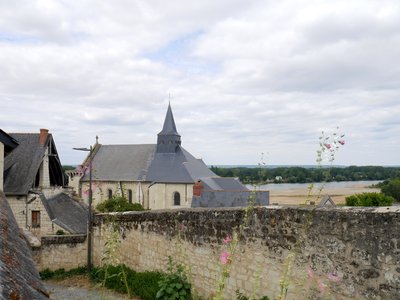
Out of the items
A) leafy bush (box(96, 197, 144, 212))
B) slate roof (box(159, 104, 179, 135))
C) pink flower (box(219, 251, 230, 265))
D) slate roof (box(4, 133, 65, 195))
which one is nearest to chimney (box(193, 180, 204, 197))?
leafy bush (box(96, 197, 144, 212))

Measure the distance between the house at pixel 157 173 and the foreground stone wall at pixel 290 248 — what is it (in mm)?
26508

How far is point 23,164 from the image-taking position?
2120 centimetres

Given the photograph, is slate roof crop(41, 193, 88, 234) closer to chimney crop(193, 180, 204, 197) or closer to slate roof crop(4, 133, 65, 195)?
slate roof crop(4, 133, 65, 195)

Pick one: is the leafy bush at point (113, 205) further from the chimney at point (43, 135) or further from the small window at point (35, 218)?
the chimney at point (43, 135)

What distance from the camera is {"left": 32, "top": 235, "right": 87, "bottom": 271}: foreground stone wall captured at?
1085 centimetres

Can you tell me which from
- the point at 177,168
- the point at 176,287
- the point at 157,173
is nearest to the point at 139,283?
the point at 176,287

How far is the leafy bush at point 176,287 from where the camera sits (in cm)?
689

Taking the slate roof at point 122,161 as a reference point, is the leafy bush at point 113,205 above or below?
A: below

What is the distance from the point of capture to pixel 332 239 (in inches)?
210

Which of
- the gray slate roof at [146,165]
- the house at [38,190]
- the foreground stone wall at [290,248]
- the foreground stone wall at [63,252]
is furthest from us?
the gray slate roof at [146,165]

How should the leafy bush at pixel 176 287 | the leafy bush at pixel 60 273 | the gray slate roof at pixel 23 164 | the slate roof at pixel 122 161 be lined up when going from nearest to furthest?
the leafy bush at pixel 176 287, the leafy bush at pixel 60 273, the gray slate roof at pixel 23 164, the slate roof at pixel 122 161

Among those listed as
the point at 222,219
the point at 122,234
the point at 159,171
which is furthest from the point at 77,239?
the point at 159,171

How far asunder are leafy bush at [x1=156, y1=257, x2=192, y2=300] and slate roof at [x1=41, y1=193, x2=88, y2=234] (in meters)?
12.5

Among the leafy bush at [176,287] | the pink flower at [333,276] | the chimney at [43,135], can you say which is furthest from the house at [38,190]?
the pink flower at [333,276]
